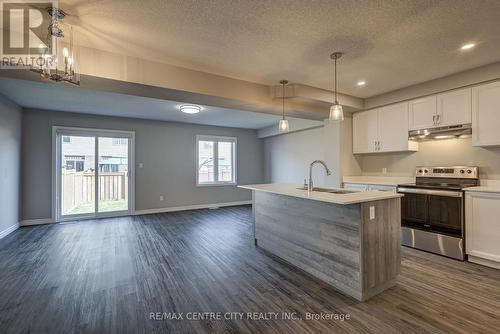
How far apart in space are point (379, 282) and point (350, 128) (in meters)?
3.19

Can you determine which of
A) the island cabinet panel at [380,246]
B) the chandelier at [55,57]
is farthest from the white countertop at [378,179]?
the chandelier at [55,57]

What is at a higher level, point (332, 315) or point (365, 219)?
point (365, 219)

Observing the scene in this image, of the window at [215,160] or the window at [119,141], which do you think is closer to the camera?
the window at [119,141]

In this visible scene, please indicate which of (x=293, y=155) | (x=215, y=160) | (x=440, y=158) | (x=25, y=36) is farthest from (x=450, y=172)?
(x=215, y=160)

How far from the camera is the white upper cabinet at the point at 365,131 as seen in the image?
4.36 meters

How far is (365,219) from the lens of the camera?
7.15ft

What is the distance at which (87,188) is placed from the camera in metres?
5.67

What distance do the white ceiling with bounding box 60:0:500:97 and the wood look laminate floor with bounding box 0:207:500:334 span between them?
101 inches

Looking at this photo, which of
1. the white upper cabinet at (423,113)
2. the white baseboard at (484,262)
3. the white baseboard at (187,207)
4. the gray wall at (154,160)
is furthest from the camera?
the white baseboard at (187,207)

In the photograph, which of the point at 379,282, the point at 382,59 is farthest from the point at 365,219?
the point at 382,59

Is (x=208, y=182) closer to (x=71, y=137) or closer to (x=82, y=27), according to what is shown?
(x=71, y=137)

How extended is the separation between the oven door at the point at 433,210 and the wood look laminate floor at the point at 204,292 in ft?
1.36

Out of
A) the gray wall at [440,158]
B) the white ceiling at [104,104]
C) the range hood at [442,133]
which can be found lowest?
the gray wall at [440,158]

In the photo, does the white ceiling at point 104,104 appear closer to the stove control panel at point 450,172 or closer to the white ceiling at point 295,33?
the white ceiling at point 295,33
